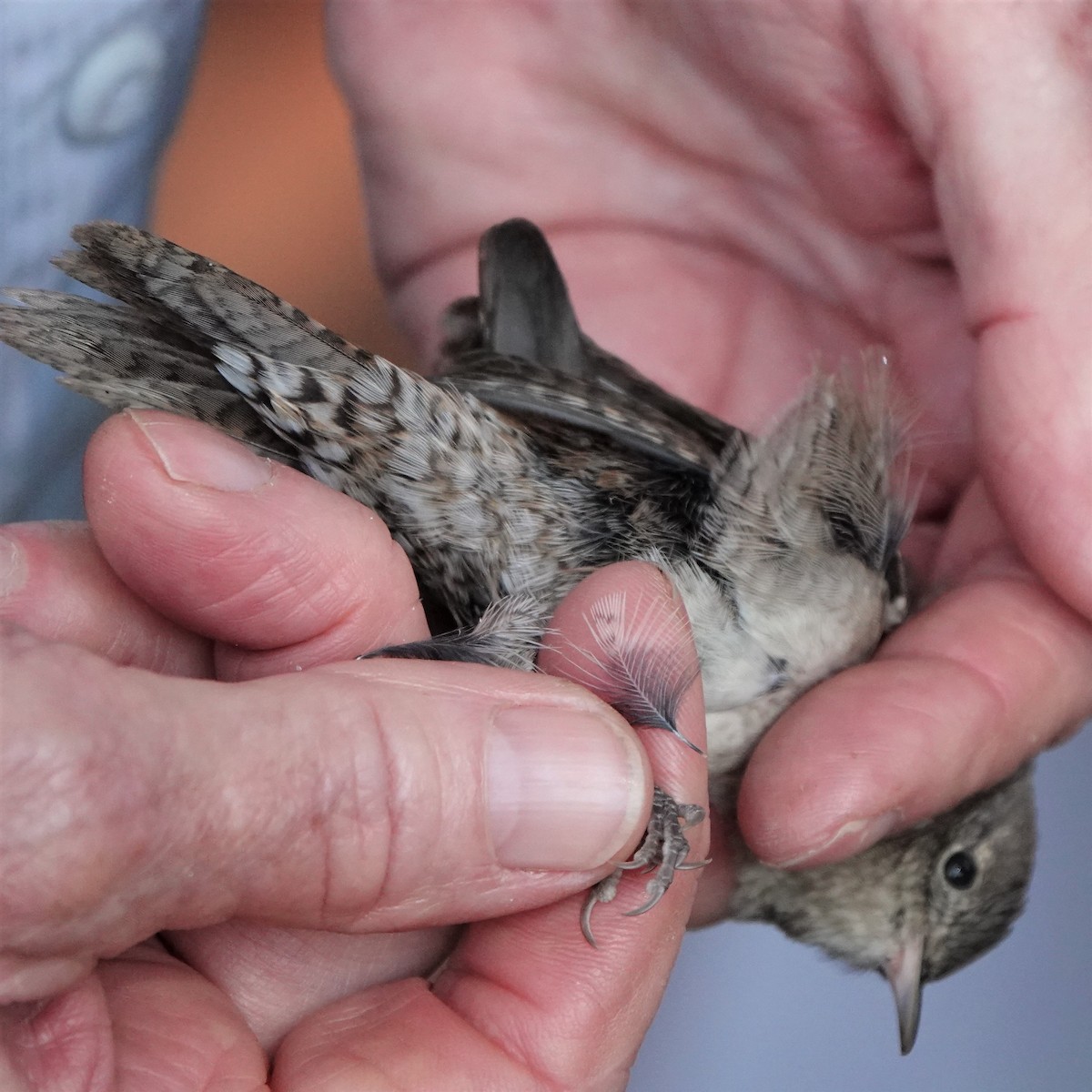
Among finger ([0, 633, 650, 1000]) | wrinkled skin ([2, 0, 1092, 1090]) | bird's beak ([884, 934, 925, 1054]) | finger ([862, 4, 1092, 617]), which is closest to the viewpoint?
finger ([0, 633, 650, 1000])

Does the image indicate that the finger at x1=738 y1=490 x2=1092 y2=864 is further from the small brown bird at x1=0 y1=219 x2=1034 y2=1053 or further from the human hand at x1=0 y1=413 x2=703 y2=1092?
the human hand at x1=0 y1=413 x2=703 y2=1092

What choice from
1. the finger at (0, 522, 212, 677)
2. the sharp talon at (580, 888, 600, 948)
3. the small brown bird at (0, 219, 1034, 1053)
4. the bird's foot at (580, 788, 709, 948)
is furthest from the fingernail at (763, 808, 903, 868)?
the finger at (0, 522, 212, 677)

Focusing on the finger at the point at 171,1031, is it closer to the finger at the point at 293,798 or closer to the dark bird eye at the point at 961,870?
the finger at the point at 293,798

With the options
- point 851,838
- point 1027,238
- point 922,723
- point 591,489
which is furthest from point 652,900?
point 1027,238

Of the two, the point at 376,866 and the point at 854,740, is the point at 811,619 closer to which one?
the point at 854,740

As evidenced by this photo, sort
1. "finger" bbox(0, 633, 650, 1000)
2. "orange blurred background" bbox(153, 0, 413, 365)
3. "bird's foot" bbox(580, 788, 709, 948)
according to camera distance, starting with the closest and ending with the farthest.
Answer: "finger" bbox(0, 633, 650, 1000)
"bird's foot" bbox(580, 788, 709, 948)
"orange blurred background" bbox(153, 0, 413, 365)

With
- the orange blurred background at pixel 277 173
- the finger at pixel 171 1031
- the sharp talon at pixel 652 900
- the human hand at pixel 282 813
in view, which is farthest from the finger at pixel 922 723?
the orange blurred background at pixel 277 173

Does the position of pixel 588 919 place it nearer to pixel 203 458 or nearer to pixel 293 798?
pixel 293 798
